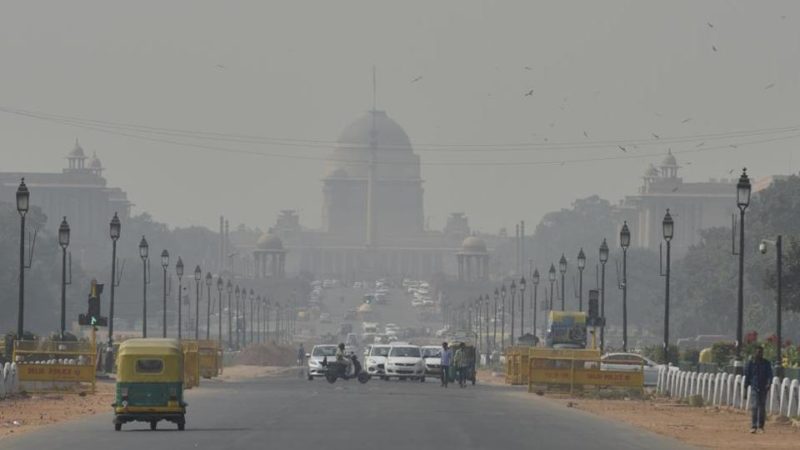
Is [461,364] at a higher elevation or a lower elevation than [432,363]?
higher

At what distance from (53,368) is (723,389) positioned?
55.1ft

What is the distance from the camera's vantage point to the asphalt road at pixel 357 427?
37.6 m

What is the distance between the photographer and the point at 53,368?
6116cm

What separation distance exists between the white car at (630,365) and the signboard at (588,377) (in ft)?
1.41

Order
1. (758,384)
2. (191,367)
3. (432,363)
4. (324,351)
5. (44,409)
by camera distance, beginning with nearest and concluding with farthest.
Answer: (758,384) → (44,409) → (191,367) → (432,363) → (324,351)

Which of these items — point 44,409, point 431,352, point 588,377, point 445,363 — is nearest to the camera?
point 44,409

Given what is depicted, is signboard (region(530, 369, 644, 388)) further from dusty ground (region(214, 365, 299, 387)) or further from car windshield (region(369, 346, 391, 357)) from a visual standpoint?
car windshield (region(369, 346, 391, 357))

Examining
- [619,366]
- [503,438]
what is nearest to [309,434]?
[503,438]

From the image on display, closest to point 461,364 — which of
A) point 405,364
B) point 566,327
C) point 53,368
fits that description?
point 405,364

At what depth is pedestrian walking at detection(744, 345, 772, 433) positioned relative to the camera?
44.6 metres

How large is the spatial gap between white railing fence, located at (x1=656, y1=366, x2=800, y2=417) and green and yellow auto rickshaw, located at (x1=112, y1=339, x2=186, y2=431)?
1283cm

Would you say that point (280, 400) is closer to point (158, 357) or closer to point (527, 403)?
point (527, 403)

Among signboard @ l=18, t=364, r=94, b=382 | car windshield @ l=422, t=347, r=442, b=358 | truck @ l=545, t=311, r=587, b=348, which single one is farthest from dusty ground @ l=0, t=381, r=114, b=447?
truck @ l=545, t=311, r=587, b=348

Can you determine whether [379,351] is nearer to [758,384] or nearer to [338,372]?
[338,372]
